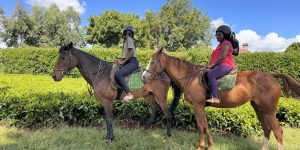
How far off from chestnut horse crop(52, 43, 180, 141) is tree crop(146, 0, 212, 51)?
4328 cm

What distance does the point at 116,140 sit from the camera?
228 inches

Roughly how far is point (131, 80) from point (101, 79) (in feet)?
2.22

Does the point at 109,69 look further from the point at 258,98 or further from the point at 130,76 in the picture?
the point at 258,98

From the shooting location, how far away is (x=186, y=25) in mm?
50969

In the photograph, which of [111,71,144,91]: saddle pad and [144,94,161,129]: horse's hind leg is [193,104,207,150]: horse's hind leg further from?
[144,94,161,129]: horse's hind leg

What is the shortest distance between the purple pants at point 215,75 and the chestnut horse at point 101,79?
1.46 m

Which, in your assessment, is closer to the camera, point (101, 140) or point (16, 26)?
point (101, 140)

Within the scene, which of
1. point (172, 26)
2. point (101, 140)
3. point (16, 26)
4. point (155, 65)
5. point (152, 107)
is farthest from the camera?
point (172, 26)

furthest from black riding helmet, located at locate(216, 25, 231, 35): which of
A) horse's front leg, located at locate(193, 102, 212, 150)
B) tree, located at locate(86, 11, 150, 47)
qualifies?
tree, located at locate(86, 11, 150, 47)

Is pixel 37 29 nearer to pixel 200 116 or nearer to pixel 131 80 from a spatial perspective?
pixel 131 80

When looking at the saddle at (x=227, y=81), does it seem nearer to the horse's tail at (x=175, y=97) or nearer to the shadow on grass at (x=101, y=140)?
the horse's tail at (x=175, y=97)

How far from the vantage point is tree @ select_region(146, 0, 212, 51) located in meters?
50.0

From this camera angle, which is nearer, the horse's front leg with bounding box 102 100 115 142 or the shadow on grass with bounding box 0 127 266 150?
the shadow on grass with bounding box 0 127 266 150

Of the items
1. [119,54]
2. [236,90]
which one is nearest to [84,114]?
[236,90]
